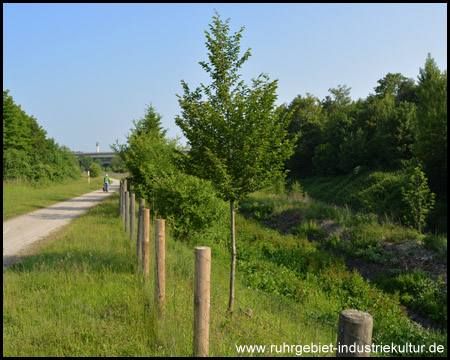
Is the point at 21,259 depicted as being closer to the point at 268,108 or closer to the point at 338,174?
the point at 268,108

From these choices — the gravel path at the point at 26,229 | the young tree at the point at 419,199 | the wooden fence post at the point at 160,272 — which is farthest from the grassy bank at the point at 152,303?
the young tree at the point at 419,199

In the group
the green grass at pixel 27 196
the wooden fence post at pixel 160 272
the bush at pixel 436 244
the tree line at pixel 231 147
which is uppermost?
the tree line at pixel 231 147

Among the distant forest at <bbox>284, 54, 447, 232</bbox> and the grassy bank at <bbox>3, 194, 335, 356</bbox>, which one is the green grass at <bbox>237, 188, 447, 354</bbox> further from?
the distant forest at <bbox>284, 54, 447, 232</bbox>

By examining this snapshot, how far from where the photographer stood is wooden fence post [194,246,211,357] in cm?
298

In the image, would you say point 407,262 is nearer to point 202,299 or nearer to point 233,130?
point 233,130

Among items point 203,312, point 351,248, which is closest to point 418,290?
point 351,248

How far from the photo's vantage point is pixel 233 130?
19.3 feet

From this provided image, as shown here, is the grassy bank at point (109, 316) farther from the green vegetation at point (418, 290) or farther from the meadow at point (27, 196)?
the meadow at point (27, 196)

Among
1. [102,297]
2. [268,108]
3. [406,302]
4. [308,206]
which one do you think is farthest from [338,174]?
[102,297]

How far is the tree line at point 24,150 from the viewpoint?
3278 cm

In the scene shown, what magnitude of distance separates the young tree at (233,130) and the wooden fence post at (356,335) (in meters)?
4.18

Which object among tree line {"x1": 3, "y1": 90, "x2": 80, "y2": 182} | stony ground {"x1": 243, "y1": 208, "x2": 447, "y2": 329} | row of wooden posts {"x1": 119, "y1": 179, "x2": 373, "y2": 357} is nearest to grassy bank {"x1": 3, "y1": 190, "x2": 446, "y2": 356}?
row of wooden posts {"x1": 119, "y1": 179, "x2": 373, "y2": 357}

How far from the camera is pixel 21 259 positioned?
7.63 metres

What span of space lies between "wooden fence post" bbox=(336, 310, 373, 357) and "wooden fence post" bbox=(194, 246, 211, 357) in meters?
1.49
